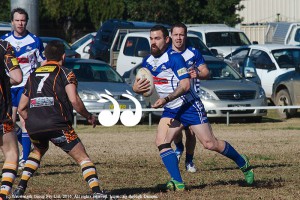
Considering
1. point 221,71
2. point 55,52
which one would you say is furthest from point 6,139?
point 221,71

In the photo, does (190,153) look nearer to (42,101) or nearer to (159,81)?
(159,81)

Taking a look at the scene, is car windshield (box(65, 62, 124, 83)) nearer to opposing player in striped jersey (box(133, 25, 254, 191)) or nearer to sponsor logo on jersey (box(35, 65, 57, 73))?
opposing player in striped jersey (box(133, 25, 254, 191))

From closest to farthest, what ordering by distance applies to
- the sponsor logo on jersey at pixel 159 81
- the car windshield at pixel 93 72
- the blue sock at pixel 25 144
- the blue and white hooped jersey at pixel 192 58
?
the sponsor logo on jersey at pixel 159 81 → the blue and white hooped jersey at pixel 192 58 → the blue sock at pixel 25 144 → the car windshield at pixel 93 72

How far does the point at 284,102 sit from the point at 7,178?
15655mm

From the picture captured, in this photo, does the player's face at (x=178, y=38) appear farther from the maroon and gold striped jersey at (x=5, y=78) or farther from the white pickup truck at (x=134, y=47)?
the white pickup truck at (x=134, y=47)

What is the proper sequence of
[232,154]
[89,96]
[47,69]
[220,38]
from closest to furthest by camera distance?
[47,69] → [232,154] → [89,96] → [220,38]

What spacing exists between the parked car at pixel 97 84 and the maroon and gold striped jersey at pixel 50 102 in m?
12.0

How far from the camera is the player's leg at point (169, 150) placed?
435 inches

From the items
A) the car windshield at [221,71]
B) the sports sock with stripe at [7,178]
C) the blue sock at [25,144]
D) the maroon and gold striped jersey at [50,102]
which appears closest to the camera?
the sports sock with stripe at [7,178]

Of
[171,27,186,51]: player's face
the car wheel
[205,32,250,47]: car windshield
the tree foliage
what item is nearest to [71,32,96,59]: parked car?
[205,32,250,47]: car windshield

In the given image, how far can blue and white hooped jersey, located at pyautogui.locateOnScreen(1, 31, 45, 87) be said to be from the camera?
1309 cm

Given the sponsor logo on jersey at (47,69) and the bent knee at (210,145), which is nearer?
the sponsor logo on jersey at (47,69)

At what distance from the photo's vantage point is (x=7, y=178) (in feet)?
32.1

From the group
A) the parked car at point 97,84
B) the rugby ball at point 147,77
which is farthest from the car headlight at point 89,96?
the rugby ball at point 147,77
